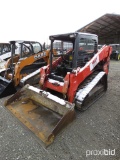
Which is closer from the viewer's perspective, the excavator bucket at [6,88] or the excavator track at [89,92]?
the excavator track at [89,92]

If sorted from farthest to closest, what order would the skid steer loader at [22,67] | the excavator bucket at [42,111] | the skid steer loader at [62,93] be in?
the skid steer loader at [22,67], the skid steer loader at [62,93], the excavator bucket at [42,111]

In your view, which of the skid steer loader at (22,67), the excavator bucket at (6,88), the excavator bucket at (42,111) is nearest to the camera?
the excavator bucket at (42,111)

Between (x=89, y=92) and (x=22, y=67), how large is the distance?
2871 millimetres

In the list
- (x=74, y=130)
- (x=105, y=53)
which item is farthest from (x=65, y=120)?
(x=105, y=53)

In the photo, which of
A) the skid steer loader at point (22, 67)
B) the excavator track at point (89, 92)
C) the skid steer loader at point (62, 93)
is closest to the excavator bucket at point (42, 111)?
the skid steer loader at point (62, 93)

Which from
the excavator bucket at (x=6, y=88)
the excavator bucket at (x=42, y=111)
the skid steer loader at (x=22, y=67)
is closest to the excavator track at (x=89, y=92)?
the excavator bucket at (x=42, y=111)

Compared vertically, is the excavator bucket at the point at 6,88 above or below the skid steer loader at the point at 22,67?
below

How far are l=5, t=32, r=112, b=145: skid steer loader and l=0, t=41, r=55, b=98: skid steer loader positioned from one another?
3.78 ft

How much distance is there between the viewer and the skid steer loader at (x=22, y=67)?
4.61 m

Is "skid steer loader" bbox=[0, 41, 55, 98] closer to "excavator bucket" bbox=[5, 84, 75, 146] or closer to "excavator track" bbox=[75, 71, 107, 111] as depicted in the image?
"excavator bucket" bbox=[5, 84, 75, 146]

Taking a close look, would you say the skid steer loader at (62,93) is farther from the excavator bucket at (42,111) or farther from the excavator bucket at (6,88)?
the excavator bucket at (6,88)

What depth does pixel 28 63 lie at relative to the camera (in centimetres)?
529

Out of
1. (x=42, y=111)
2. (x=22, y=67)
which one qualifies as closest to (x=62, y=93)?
(x=42, y=111)

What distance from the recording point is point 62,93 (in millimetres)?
3391
